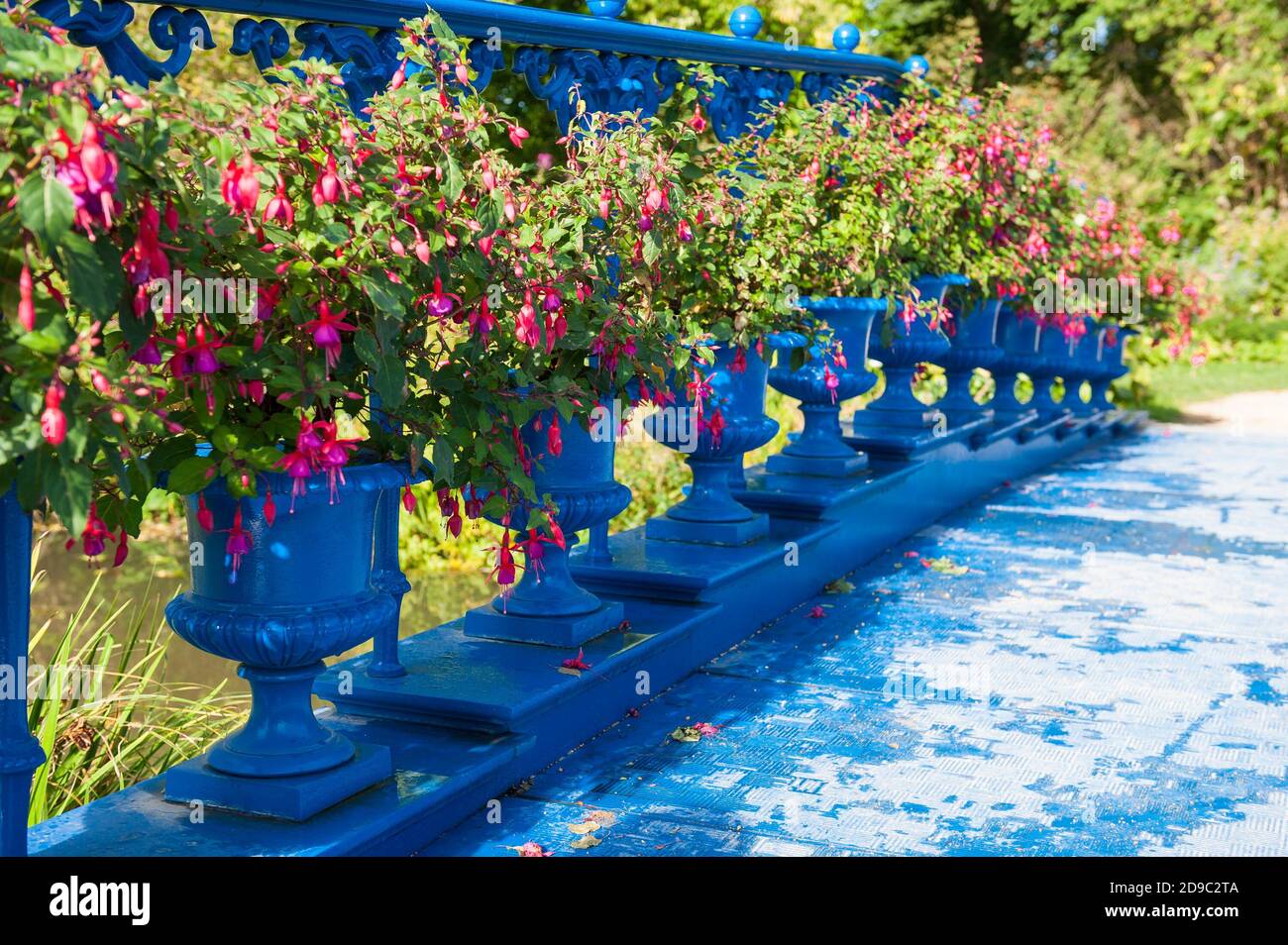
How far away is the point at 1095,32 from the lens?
2244 cm

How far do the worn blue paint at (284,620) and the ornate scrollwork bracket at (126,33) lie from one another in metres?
0.73

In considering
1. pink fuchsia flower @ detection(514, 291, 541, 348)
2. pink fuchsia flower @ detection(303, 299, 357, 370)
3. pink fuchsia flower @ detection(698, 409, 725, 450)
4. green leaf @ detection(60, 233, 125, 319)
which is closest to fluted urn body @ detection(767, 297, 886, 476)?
pink fuchsia flower @ detection(698, 409, 725, 450)

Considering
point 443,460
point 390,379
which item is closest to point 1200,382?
point 443,460

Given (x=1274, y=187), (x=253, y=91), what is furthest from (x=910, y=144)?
(x=1274, y=187)

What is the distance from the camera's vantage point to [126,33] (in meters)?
2.58

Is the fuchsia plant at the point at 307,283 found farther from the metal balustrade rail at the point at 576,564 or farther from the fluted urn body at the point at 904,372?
the fluted urn body at the point at 904,372

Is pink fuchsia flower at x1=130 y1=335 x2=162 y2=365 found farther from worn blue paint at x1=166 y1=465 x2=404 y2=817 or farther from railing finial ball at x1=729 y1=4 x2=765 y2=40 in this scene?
railing finial ball at x1=729 y1=4 x2=765 y2=40

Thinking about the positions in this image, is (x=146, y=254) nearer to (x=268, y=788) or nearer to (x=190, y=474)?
(x=190, y=474)

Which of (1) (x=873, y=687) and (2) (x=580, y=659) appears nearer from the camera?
(2) (x=580, y=659)

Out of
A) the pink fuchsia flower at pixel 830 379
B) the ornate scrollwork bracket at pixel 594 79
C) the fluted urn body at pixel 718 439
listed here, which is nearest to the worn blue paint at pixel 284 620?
the ornate scrollwork bracket at pixel 594 79

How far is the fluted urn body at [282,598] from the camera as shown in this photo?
2.45m

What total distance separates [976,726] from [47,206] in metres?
2.41
